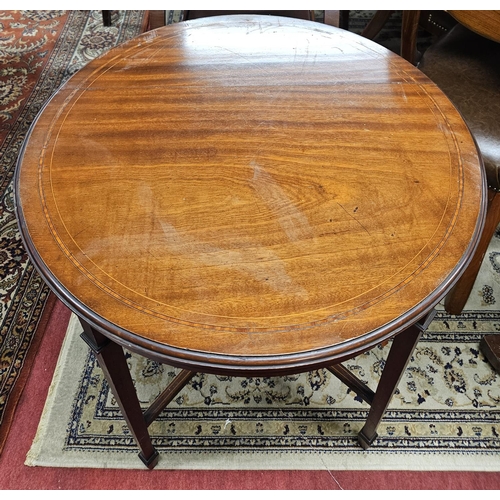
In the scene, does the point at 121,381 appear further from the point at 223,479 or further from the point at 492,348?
the point at 492,348

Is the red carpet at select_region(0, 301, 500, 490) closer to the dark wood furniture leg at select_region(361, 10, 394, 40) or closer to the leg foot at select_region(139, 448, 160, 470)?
the leg foot at select_region(139, 448, 160, 470)

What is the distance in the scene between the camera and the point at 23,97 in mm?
1476

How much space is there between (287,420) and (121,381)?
1.17 ft

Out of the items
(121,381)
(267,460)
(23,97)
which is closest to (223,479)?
(267,460)

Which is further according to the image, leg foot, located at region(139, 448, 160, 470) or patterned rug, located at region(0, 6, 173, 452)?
patterned rug, located at region(0, 6, 173, 452)

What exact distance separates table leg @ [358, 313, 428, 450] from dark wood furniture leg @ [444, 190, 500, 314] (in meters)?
0.30

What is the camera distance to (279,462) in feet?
2.71

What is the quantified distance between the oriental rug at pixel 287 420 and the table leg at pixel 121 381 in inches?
3.3

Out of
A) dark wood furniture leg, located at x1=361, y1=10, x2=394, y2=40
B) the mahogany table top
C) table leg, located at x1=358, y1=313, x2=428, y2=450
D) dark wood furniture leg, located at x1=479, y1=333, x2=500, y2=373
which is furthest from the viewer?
dark wood furniture leg, located at x1=361, y1=10, x2=394, y2=40

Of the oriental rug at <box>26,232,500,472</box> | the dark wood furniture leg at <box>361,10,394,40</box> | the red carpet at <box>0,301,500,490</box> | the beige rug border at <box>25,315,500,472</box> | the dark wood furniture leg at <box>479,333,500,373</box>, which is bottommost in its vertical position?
the red carpet at <box>0,301,500,490</box>

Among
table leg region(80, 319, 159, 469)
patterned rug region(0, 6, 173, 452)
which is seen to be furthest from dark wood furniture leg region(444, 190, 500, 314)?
patterned rug region(0, 6, 173, 452)

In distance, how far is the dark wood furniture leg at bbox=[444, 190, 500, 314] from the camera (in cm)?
82

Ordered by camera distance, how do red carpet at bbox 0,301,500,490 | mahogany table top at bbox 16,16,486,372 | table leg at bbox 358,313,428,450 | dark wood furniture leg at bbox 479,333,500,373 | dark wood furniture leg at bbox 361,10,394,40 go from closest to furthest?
mahogany table top at bbox 16,16,486,372, table leg at bbox 358,313,428,450, red carpet at bbox 0,301,500,490, dark wood furniture leg at bbox 479,333,500,373, dark wood furniture leg at bbox 361,10,394,40
